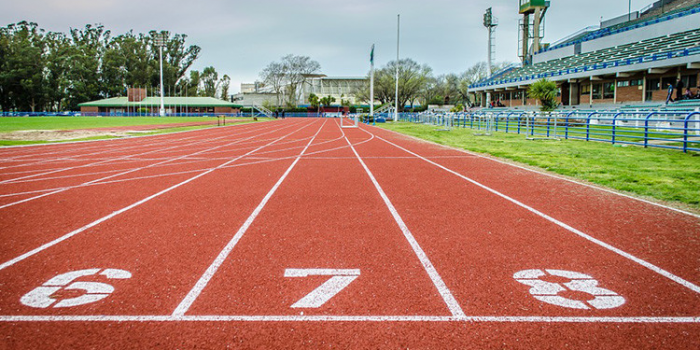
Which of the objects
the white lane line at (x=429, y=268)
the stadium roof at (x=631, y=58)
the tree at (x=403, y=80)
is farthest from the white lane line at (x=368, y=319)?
the tree at (x=403, y=80)

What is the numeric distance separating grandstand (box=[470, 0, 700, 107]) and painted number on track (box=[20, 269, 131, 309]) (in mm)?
36816


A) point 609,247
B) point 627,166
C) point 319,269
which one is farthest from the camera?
point 627,166

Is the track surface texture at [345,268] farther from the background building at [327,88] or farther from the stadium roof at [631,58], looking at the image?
the background building at [327,88]

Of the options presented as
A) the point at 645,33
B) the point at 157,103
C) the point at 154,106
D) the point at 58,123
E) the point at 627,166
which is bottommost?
the point at 627,166

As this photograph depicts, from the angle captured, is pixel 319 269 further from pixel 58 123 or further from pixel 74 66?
pixel 74 66

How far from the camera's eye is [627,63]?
35031 mm

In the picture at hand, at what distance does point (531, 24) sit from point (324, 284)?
71758 mm

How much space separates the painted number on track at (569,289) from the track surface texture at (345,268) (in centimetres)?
2

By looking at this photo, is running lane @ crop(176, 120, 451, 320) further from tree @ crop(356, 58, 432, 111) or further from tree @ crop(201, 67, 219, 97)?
tree @ crop(201, 67, 219, 97)

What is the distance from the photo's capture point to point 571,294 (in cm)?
374

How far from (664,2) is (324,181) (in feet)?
223

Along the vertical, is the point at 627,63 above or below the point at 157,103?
below

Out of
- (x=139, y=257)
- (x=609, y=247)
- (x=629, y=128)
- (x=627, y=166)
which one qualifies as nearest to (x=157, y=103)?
(x=629, y=128)

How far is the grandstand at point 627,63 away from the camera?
107ft
